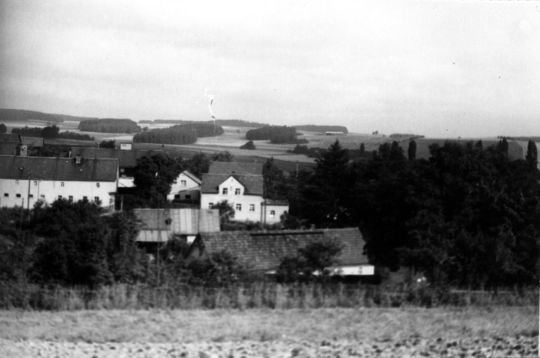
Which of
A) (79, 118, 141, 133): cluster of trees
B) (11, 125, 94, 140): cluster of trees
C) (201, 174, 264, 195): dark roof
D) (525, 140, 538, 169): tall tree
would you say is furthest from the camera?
(525, 140, 538, 169): tall tree

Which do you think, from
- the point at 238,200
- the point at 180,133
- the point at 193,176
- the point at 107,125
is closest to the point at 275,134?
the point at 238,200

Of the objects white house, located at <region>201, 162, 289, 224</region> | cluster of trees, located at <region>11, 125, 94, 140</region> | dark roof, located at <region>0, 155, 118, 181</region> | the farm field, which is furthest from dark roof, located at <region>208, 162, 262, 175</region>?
the farm field

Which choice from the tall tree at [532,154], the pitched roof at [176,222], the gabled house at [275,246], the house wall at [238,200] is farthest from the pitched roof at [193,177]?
the tall tree at [532,154]

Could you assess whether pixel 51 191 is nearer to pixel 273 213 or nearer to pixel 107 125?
pixel 107 125

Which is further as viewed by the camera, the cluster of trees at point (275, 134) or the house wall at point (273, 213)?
the house wall at point (273, 213)

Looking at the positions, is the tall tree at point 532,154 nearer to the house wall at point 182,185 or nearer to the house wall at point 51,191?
the house wall at point 182,185

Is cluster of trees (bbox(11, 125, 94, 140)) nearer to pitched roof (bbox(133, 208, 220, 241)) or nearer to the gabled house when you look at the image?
pitched roof (bbox(133, 208, 220, 241))
